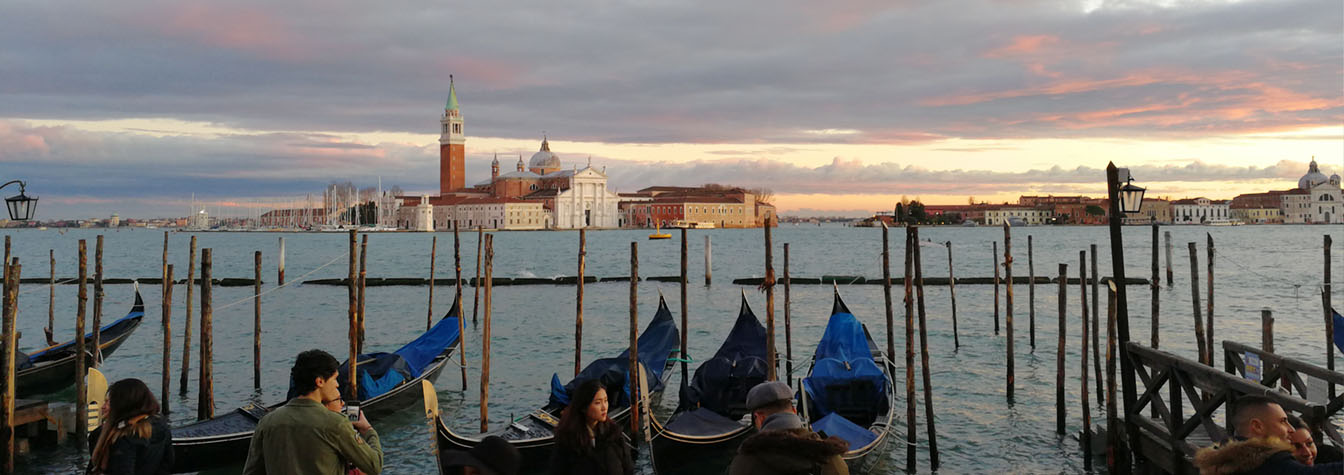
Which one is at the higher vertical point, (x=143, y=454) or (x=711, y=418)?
(x=143, y=454)

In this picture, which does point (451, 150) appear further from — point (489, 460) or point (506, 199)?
point (489, 460)

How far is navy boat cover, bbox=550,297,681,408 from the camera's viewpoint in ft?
20.2

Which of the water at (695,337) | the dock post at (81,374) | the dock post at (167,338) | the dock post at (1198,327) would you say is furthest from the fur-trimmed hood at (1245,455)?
the dock post at (167,338)

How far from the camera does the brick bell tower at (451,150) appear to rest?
89.2 m

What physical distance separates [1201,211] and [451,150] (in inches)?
3279

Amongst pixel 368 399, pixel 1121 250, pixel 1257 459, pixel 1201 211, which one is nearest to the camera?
pixel 1257 459

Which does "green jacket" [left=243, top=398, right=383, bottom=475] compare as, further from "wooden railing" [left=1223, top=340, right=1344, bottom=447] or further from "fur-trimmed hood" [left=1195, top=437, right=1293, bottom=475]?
"wooden railing" [left=1223, top=340, right=1344, bottom=447]

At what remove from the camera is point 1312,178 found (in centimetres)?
8862

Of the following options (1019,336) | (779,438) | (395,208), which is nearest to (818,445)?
(779,438)

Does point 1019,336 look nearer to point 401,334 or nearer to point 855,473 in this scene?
point 855,473

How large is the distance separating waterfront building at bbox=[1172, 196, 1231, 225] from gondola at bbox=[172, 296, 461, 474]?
10484 centimetres

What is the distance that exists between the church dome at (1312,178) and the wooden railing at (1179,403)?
103 metres

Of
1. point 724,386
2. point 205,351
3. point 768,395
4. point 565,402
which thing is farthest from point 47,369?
point 768,395

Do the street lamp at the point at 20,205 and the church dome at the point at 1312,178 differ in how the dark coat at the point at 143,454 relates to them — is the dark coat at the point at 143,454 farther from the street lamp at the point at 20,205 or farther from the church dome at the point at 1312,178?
the church dome at the point at 1312,178
